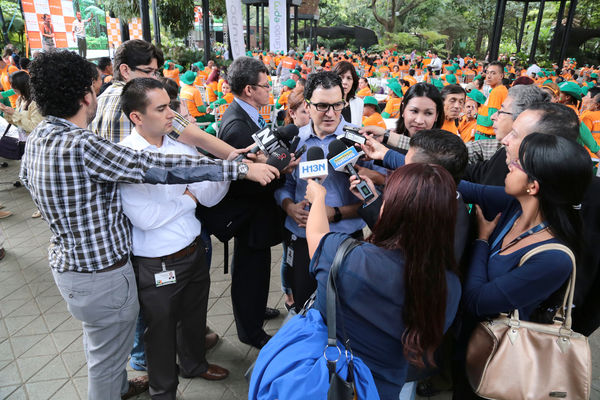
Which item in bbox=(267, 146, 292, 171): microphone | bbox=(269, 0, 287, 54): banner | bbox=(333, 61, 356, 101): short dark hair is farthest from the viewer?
bbox=(269, 0, 287, 54): banner

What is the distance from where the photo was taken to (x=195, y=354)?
2486 millimetres

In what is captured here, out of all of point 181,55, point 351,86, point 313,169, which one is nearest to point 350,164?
point 313,169

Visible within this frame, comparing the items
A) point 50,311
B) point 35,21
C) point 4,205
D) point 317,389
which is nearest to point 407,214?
point 317,389

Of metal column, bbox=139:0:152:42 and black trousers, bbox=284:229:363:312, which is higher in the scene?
metal column, bbox=139:0:152:42

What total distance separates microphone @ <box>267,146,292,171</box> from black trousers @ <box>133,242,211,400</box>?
2.26ft

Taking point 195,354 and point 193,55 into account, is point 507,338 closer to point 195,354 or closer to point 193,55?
point 195,354

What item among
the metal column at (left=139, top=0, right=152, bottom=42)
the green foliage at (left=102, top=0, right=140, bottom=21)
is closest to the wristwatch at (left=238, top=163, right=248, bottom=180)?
the metal column at (left=139, top=0, right=152, bottom=42)

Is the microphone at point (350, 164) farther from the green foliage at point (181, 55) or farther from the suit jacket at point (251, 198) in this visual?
the green foliage at point (181, 55)

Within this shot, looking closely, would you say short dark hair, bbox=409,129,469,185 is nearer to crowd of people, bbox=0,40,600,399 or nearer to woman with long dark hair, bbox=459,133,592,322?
crowd of people, bbox=0,40,600,399

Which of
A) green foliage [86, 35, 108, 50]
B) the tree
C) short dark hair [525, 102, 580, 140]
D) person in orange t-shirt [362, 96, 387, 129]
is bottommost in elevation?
person in orange t-shirt [362, 96, 387, 129]

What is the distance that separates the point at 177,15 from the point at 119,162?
21.0 metres

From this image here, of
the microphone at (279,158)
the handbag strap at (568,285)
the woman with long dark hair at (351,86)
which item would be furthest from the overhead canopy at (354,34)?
the handbag strap at (568,285)

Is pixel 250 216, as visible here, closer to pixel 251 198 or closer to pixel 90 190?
pixel 251 198

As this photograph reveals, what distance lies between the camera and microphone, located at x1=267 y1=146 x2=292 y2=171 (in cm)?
195
